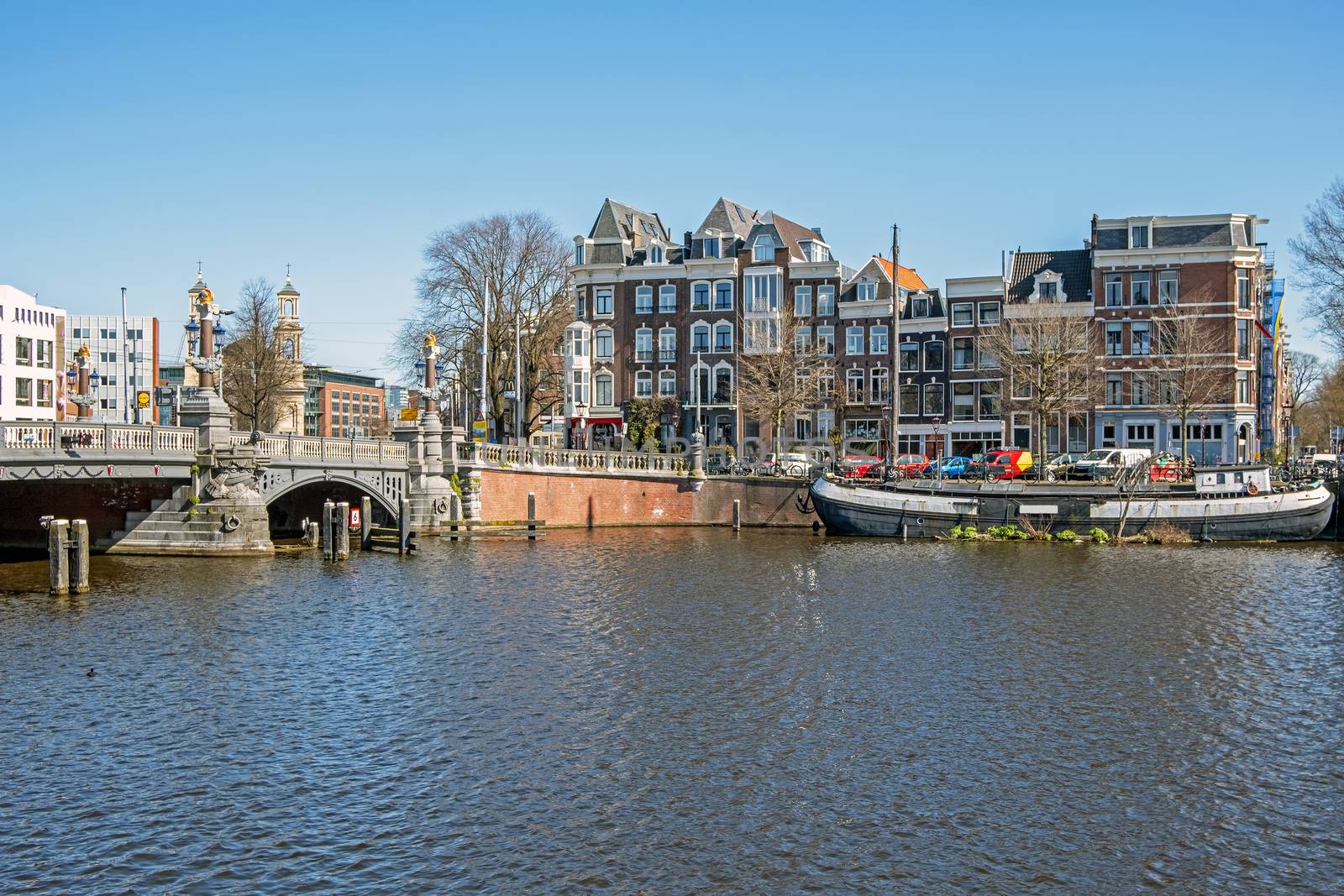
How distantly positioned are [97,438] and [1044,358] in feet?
151

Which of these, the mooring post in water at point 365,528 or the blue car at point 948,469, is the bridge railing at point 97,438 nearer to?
the mooring post in water at point 365,528

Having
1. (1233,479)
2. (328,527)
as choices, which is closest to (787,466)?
(1233,479)

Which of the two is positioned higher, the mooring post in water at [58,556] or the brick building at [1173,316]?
the brick building at [1173,316]

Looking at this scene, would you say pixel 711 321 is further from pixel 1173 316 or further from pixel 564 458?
pixel 1173 316

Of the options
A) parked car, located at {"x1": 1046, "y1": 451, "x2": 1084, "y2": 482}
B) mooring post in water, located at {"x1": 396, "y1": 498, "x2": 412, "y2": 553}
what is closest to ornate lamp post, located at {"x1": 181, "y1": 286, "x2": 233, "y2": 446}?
mooring post in water, located at {"x1": 396, "y1": 498, "x2": 412, "y2": 553}

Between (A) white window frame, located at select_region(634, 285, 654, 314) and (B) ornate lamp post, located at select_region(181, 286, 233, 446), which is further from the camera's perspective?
(A) white window frame, located at select_region(634, 285, 654, 314)

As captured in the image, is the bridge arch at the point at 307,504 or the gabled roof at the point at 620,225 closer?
the bridge arch at the point at 307,504

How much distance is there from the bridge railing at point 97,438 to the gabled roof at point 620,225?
4524cm

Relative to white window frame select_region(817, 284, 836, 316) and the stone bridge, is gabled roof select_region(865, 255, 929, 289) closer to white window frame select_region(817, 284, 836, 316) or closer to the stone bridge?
white window frame select_region(817, 284, 836, 316)

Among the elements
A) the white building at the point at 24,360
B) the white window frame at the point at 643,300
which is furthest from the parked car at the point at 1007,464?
the white building at the point at 24,360

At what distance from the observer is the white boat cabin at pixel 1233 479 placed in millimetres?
53438

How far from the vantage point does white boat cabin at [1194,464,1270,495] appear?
175ft

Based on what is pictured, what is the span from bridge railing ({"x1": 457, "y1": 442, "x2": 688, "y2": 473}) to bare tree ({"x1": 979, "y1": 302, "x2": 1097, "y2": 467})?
19.8 m

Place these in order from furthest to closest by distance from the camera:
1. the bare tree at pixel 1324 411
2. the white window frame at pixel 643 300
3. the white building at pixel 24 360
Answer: the white building at pixel 24 360 → the bare tree at pixel 1324 411 → the white window frame at pixel 643 300
